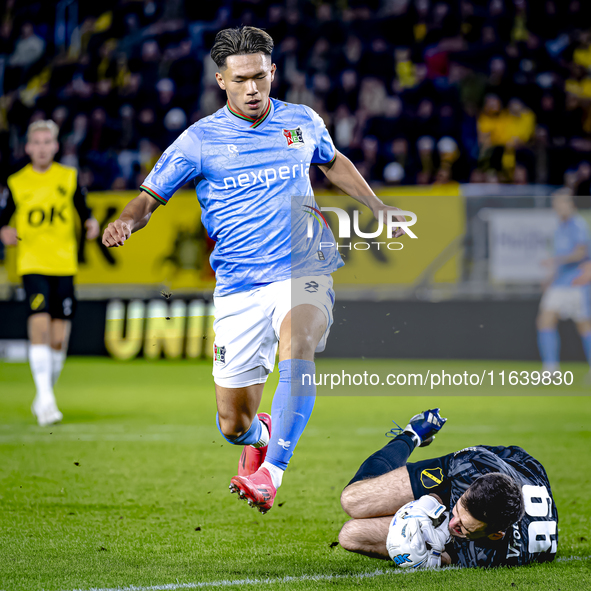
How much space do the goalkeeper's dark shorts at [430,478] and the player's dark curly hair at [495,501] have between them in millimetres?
309

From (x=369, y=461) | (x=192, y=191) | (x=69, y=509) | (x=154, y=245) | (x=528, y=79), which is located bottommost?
(x=69, y=509)

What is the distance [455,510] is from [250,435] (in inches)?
59.1

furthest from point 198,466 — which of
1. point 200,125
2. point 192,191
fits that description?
point 192,191

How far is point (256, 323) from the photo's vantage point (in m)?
4.58

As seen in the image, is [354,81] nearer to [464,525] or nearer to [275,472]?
[275,472]

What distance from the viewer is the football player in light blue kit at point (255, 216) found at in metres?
4.45

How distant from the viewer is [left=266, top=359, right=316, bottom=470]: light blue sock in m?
4.23

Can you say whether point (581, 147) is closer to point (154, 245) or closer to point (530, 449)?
point (154, 245)

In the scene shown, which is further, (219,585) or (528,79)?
(528,79)

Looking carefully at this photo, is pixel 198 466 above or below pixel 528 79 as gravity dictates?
below

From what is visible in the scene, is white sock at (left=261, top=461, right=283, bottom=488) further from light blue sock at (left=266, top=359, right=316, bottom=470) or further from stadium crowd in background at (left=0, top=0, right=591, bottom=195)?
stadium crowd in background at (left=0, top=0, right=591, bottom=195)

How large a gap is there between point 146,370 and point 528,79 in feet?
26.0

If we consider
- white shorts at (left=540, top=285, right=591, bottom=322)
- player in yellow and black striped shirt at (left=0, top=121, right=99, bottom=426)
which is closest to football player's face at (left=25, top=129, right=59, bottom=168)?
player in yellow and black striped shirt at (left=0, top=121, right=99, bottom=426)

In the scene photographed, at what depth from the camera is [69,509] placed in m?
5.24
